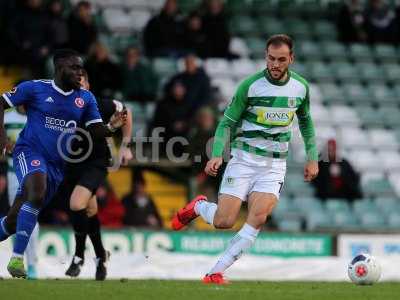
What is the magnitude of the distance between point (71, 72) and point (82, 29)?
274 inches

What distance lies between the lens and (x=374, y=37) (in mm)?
21109

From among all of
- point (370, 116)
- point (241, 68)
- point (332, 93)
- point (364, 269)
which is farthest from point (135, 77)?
point (364, 269)

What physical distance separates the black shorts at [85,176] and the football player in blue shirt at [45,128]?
86 centimetres

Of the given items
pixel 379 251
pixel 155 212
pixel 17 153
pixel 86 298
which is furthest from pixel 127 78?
pixel 86 298

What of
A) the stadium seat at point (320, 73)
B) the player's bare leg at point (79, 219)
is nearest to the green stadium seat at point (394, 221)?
the stadium seat at point (320, 73)

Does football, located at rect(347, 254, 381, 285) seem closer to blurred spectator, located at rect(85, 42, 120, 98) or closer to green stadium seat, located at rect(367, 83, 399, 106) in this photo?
blurred spectator, located at rect(85, 42, 120, 98)

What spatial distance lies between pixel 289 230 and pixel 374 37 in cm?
558

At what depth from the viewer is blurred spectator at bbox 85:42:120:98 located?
16.8 meters

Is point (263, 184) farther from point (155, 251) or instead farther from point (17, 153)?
point (155, 251)

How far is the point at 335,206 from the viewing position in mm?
17750

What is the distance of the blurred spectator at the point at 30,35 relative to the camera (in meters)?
17.0

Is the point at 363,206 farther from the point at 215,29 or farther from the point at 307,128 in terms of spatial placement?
the point at 307,128

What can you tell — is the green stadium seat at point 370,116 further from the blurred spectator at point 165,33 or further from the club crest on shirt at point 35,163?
the club crest on shirt at point 35,163

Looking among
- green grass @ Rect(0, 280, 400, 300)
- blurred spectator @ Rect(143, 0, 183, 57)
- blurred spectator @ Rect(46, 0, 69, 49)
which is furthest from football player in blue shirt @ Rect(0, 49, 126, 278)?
blurred spectator @ Rect(143, 0, 183, 57)
